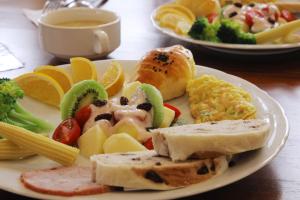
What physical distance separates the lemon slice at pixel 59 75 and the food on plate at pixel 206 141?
0.55 metres

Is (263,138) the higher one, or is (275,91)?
(263,138)

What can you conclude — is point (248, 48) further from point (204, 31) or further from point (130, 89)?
point (130, 89)

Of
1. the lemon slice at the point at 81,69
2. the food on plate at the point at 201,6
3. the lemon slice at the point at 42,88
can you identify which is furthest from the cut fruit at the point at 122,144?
the food on plate at the point at 201,6

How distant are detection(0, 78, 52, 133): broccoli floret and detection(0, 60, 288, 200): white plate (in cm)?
7

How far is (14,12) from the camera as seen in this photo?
2.54 metres

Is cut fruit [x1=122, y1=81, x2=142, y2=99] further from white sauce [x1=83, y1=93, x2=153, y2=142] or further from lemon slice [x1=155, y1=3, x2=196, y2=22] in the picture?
lemon slice [x1=155, y1=3, x2=196, y2=22]

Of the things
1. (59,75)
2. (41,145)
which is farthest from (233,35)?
(41,145)

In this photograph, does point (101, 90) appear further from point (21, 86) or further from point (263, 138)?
point (263, 138)

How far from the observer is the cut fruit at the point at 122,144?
1.24 metres

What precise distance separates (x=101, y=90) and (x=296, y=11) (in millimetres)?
1235

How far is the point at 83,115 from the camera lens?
1395mm

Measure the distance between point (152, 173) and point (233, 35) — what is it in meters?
1.03

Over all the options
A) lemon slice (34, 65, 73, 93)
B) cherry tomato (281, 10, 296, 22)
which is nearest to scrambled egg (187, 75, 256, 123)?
lemon slice (34, 65, 73, 93)

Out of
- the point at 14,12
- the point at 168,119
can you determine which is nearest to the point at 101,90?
the point at 168,119
